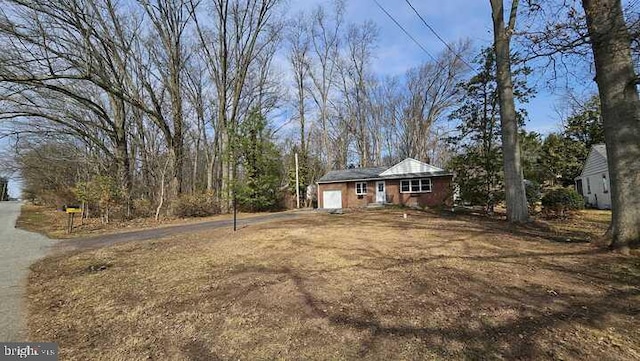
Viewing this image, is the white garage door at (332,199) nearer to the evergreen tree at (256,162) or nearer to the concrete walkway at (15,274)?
the evergreen tree at (256,162)

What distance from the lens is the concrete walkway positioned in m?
3.50

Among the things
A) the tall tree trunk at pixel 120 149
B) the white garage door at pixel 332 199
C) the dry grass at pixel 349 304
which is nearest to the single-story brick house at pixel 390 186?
the white garage door at pixel 332 199

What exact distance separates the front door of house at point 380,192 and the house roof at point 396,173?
622 millimetres

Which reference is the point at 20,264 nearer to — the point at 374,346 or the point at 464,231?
the point at 374,346

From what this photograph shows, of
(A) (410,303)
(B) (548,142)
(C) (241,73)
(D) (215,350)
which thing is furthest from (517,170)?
(B) (548,142)

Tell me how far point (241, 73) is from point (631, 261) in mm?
22192

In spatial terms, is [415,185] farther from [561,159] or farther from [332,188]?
[561,159]

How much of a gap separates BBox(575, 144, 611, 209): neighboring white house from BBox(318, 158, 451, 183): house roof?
939 cm

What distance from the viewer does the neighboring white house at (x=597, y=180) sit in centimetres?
1888

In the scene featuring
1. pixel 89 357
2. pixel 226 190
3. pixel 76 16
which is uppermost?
pixel 76 16

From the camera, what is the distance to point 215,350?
2.80m

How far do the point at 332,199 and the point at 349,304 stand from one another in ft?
73.9

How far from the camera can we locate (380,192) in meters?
24.3

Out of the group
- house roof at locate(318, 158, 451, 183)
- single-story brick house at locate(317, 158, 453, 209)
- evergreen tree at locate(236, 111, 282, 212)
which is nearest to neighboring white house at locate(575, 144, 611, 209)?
single-story brick house at locate(317, 158, 453, 209)
